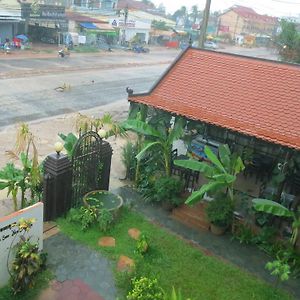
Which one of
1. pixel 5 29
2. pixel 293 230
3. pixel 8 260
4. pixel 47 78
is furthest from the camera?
pixel 5 29

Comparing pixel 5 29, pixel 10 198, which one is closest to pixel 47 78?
pixel 5 29

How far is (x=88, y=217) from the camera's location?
361 inches

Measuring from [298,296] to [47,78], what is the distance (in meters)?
24.0

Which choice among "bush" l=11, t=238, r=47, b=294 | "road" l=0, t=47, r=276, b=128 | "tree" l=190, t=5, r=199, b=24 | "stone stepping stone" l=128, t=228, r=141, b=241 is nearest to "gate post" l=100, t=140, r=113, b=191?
"stone stepping stone" l=128, t=228, r=141, b=241

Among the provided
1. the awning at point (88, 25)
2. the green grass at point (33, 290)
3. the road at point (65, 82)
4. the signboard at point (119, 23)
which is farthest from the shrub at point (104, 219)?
the signboard at point (119, 23)

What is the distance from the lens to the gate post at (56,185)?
8.77 metres

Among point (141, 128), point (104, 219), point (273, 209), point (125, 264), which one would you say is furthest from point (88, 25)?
point (273, 209)

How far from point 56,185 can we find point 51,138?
7418 mm

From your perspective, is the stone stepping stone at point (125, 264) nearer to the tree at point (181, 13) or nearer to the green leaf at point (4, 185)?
the green leaf at point (4, 185)

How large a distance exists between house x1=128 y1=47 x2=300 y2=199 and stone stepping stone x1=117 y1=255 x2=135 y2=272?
3807 mm

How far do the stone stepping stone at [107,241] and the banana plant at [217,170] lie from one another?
6.67ft

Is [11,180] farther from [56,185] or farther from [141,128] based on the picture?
[141,128]

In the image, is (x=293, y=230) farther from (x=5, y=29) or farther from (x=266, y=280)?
(x=5, y=29)

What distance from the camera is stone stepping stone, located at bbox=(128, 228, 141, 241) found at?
9164 millimetres
